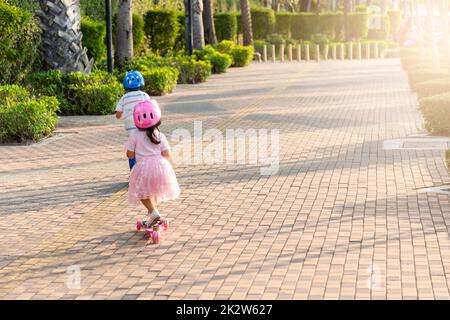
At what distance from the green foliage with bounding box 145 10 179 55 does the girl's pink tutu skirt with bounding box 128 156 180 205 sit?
100 feet

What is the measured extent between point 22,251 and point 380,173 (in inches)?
192

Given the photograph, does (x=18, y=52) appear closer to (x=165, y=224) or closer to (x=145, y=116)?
(x=145, y=116)

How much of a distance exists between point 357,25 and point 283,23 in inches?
165

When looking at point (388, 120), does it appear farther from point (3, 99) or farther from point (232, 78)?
point (232, 78)

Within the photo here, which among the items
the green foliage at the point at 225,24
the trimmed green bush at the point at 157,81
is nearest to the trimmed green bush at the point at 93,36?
the trimmed green bush at the point at 157,81

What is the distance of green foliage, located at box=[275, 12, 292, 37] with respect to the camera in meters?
52.2

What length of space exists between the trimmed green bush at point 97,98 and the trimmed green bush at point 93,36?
445 inches

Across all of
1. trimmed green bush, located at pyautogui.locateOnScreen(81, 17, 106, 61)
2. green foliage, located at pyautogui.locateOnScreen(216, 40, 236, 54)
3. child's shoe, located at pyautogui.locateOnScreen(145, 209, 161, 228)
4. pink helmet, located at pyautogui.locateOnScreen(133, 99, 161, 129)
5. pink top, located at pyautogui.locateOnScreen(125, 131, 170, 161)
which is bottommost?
child's shoe, located at pyautogui.locateOnScreen(145, 209, 161, 228)

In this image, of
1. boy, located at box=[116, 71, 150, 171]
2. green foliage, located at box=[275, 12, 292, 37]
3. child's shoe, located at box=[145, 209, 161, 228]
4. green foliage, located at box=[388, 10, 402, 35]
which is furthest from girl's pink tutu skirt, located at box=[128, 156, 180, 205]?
green foliage, located at box=[388, 10, 402, 35]

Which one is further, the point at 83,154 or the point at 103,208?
the point at 83,154

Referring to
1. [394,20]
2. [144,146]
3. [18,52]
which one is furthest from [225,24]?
[144,146]

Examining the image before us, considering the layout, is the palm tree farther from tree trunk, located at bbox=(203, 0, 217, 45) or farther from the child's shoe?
the child's shoe
